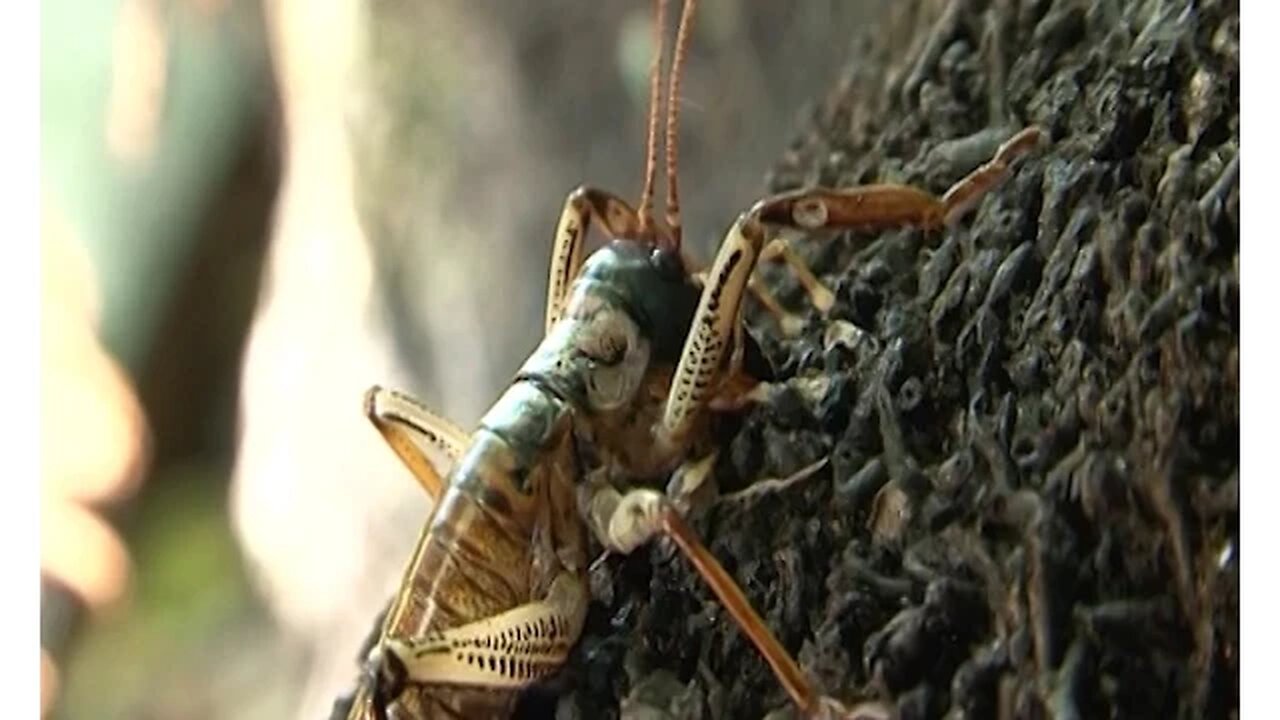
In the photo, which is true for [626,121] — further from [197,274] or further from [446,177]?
[197,274]

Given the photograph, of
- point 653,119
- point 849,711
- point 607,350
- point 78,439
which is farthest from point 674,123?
point 78,439

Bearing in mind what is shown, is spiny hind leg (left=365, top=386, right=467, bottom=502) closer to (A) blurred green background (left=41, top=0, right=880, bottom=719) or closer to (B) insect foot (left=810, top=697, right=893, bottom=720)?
(A) blurred green background (left=41, top=0, right=880, bottom=719)

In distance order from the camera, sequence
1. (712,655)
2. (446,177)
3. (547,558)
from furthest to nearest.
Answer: (446,177) → (547,558) → (712,655)

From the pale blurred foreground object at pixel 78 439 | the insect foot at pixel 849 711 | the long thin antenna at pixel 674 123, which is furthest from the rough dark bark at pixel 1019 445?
the pale blurred foreground object at pixel 78 439

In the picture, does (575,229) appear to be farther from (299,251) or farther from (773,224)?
(299,251)

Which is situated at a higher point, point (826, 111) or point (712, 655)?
point (826, 111)
